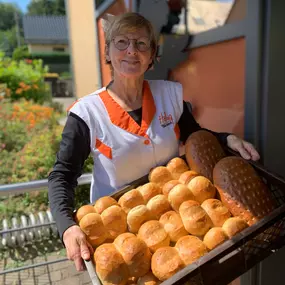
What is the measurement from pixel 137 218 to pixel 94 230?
16cm

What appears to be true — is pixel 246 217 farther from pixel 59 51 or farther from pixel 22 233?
pixel 59 51

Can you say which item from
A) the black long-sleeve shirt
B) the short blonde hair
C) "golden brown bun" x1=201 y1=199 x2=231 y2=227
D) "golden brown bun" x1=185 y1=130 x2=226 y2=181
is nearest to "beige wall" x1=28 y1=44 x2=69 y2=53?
the short blonde hair

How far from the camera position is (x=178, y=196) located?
1.25m

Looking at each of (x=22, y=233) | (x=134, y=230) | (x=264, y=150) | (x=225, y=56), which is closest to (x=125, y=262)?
(x=134, y=230)

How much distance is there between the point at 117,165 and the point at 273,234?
0.72 metres

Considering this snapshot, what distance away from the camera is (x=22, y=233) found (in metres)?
3.74

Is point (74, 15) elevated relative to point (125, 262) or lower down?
elevated

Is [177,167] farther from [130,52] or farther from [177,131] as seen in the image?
[130,52]

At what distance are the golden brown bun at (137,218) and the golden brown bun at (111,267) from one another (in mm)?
145

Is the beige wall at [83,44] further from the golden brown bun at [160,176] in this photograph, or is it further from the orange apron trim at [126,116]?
the golden brown bun at [160,176]

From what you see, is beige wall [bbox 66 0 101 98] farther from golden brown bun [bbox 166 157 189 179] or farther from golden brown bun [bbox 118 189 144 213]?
golden brown bun [bbox 118 189 144 213]

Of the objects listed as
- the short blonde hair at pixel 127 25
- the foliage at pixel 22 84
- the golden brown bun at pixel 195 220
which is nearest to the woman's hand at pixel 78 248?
the golden brown bun at pixel 195 220

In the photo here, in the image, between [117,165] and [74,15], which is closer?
[117,165]

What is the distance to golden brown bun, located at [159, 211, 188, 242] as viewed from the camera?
1.15 metres
